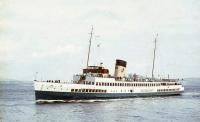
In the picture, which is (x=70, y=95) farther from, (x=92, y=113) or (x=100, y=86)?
(x=92, y=113)

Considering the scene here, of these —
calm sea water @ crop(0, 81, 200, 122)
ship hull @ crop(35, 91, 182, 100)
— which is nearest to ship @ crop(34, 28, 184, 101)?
ship hull @ crop(35, 91, 182, 100)

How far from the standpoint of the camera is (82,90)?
2297 inches

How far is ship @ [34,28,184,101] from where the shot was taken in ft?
182

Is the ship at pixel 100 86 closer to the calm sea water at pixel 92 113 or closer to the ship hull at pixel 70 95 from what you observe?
the ship hull at pixel 70 95

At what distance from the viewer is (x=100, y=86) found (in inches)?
2409

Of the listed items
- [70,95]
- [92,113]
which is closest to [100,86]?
[70,95]

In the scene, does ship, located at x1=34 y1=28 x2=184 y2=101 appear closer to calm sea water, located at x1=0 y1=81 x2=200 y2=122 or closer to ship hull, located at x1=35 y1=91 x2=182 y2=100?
ship hull, located at x1=35 y1=91 x2=182 y2=100

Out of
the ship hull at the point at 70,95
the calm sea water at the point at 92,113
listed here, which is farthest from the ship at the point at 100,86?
the calm sea water at the point at 92,113

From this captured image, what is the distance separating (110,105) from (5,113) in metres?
16.0

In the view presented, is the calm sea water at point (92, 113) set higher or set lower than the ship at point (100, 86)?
lower

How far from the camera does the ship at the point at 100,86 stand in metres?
55.5

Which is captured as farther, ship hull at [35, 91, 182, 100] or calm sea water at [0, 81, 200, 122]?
ship hull at [35, 91, 182, 100]

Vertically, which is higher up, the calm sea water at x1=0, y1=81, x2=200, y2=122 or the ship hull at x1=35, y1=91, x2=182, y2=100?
the ship hull at x1=35, y1=91, x2=182, y2=100

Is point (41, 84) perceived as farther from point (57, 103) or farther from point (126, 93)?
point (126, 93)
